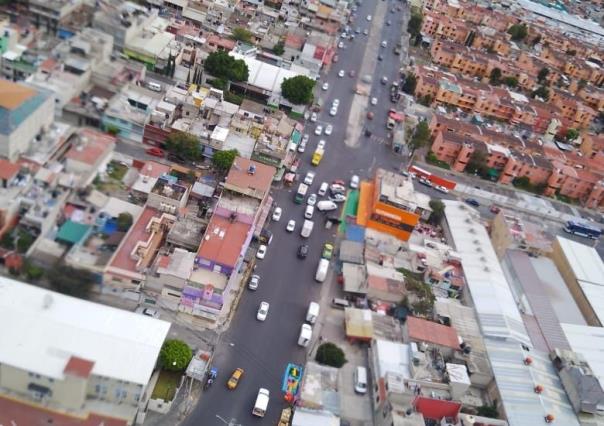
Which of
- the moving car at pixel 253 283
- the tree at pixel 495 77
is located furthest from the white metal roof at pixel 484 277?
the tree at pixel 495 77

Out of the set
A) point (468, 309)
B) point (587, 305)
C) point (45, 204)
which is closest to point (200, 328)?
point (45, 204)

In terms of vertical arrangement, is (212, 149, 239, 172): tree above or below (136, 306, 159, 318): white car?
above

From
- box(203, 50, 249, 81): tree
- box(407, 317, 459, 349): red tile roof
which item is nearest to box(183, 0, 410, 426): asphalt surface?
box(407, 317, 459, 349): red tile roof

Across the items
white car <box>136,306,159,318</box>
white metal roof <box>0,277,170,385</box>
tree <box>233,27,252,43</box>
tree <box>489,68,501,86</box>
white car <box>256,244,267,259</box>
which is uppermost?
tree <box>489,68,501,86</box>

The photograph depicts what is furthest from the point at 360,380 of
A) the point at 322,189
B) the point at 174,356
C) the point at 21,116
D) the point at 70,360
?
the point at 21,116

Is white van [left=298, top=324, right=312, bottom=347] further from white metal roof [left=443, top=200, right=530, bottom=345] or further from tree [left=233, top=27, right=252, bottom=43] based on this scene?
tree [left=233, top=27, right=252, bottom=43]

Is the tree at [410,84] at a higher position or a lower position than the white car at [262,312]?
higher

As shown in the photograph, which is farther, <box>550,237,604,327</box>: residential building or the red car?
the red car

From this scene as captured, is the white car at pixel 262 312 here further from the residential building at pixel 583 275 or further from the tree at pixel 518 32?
the tree at pixel 518 32
